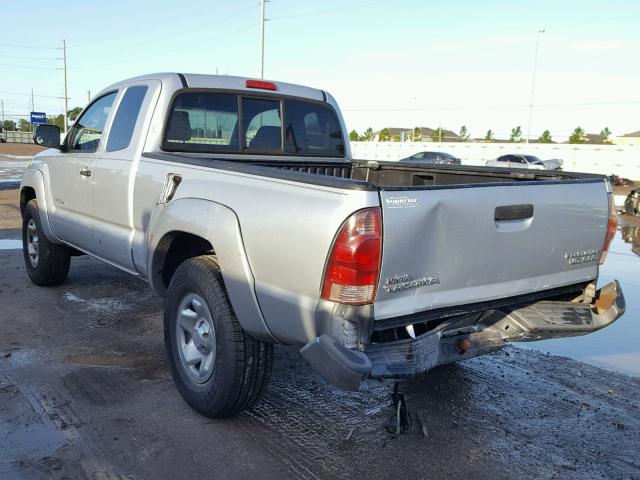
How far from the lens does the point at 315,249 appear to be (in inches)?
110

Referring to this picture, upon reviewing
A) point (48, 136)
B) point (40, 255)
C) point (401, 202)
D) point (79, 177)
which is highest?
point (48, 136)

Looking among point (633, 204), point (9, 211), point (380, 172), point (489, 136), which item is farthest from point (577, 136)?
point (380, 172)

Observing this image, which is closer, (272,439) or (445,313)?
(445,313)

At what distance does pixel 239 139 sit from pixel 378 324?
2.64 metres

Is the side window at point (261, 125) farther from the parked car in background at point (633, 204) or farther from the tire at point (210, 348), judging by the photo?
the parked car in background at point (633, 204)

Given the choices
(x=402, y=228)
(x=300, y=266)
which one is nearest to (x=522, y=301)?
(x=402, y=228)

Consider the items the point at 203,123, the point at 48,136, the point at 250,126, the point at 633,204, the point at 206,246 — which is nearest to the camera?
the point at 206,246

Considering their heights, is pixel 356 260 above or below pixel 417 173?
below

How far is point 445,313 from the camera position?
121 inches

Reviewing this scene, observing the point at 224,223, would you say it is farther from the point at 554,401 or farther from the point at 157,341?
the point at 554,401

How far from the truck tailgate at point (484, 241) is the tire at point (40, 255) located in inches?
177

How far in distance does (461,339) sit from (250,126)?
2668 millimetres

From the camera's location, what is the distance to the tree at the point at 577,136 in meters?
69.5

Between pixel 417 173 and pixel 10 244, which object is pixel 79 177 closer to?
pixel 417 173
